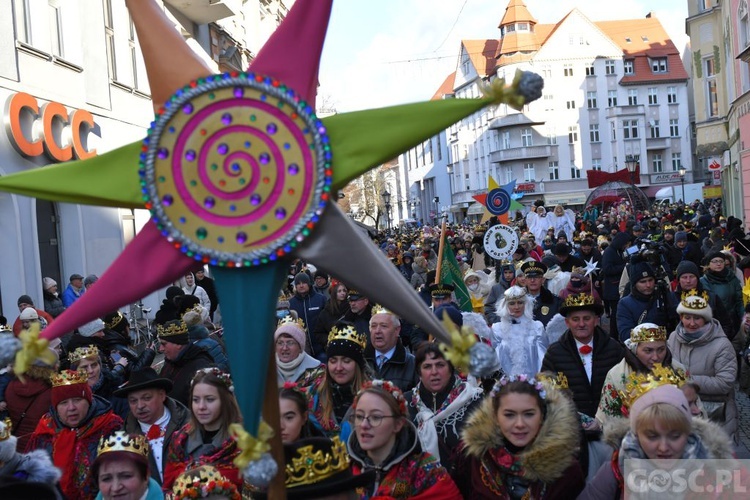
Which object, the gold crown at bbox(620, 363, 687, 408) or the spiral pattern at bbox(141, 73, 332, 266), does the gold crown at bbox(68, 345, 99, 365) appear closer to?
the gold crown at bbox(620, 363, 687, 408)

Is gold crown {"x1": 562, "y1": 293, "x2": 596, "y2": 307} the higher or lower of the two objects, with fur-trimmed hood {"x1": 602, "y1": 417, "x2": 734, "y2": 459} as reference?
higher

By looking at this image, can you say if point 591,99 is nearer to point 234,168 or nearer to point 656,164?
point 656,164

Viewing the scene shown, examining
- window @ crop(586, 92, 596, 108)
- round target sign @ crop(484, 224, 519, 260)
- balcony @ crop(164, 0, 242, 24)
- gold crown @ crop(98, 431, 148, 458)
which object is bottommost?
gold crown @ crop(98, 431, 148, 458)

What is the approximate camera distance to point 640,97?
75250 mm

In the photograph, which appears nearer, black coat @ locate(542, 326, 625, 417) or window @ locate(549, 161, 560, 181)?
black coat @ locate(542, 326, 625, 417)

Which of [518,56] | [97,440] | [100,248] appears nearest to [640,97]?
[518,56]

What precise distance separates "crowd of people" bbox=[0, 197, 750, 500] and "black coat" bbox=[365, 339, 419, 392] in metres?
0.02

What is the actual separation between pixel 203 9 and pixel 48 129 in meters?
11.8

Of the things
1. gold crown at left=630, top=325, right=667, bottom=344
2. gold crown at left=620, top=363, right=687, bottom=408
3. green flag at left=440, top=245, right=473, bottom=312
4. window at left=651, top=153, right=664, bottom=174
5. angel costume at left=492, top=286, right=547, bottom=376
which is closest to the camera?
gold crown at left=620, top=363, right=687, bottom=408

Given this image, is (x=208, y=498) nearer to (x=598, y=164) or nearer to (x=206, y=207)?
(x=206, y=207)

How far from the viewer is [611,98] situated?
245ft

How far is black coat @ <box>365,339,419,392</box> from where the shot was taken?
6.91m

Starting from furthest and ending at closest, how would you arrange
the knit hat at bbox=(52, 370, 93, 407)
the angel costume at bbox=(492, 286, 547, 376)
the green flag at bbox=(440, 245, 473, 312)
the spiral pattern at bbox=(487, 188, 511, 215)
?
the spiral pattern at bbox=(487, 188, 511, 215) < the green flag at bbox=(440, 245, 473, 312) < the angel costume at bbox=(492, 286, 547, 376) < the knit hat at bbox=(52, 370, 93, 407)

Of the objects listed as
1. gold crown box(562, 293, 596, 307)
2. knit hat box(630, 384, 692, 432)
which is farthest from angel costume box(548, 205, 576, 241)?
knit hat box(630, 384, 692, 432)
